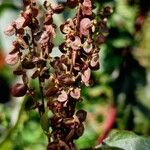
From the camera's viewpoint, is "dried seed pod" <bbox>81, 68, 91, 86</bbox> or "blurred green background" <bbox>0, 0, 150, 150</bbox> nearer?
"dried seed pod" <bbox>81, 68, 91, 86</bbox>

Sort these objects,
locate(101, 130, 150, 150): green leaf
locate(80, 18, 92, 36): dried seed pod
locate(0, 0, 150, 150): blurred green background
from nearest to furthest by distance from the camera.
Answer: locate(80, 18, 92, 36): dried seed pod, locate(101, 130, 150, 150): green leaf, locate(0, 0, 150, 150): blurred green background

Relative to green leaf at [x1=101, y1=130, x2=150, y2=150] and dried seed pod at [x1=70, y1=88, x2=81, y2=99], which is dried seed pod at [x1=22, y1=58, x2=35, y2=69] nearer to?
dried seed pod at [x1=70, y1=88, x2=81, y2=99]

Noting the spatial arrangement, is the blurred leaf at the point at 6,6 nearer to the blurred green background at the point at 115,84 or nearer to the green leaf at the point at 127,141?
the blurred green background at the point at 115,84

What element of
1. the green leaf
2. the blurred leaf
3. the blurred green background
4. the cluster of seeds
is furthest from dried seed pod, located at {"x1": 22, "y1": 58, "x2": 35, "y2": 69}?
the blurred leaf

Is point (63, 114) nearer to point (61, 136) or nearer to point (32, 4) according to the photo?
point (61, 136)

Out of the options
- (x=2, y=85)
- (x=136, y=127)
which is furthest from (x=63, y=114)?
(x=2, y=85)

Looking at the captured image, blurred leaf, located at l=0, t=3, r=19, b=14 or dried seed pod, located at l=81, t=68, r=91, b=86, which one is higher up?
blurred leaf, located at l=0, t=3, r=19, b=14

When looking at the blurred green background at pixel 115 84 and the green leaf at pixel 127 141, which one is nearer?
the green leaf at pixel 127 141

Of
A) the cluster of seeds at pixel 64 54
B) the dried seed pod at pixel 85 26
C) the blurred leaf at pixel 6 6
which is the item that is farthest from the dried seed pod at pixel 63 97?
the blurred leaf at pixel 6 6
